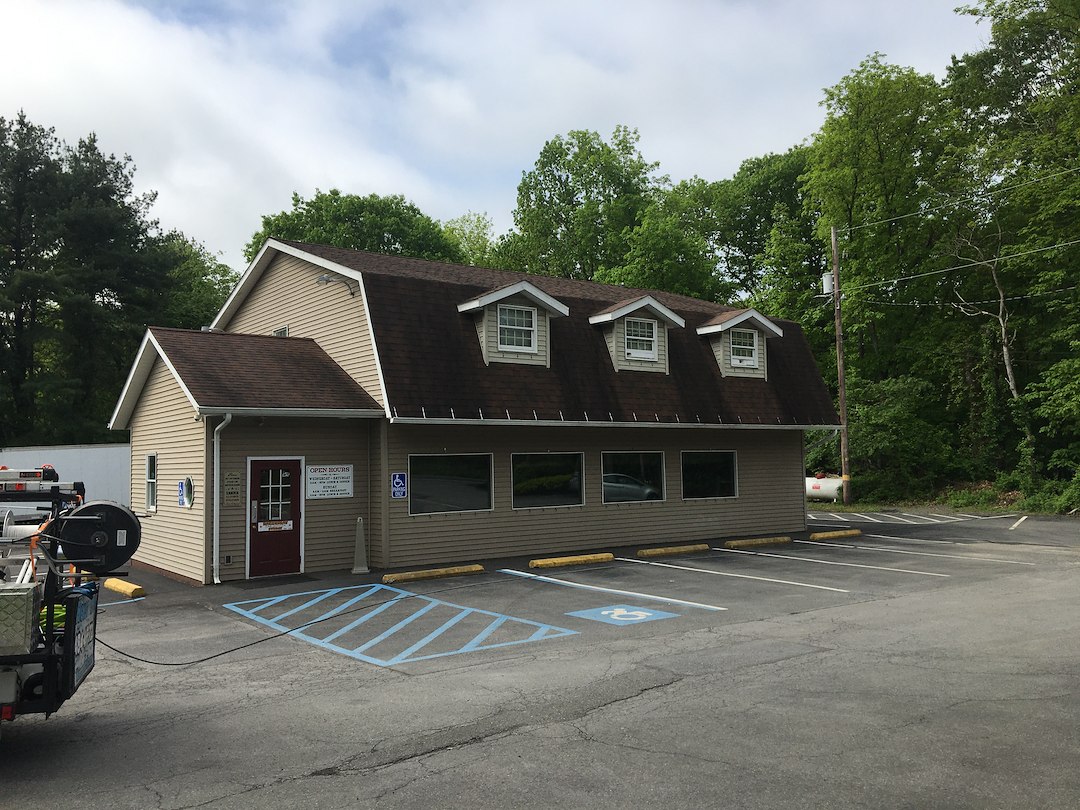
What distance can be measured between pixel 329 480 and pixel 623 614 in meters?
6.98

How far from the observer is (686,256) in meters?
42.0

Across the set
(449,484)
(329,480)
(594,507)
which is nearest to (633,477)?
(594,507)

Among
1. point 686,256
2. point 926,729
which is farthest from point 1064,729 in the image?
point 686,256

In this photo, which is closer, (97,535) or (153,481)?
(97,535)

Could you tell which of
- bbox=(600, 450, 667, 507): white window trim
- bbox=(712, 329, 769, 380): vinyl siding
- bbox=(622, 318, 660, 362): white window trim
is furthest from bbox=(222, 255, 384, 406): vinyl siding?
bbox=(712, 329, 769, 380): vinyl siding

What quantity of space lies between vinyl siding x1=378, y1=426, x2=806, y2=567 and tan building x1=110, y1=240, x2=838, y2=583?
5 cm

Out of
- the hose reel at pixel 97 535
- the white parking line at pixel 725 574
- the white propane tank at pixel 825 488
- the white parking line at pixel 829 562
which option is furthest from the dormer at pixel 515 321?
the white propane tank at pixel 825 488

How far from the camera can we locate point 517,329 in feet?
58.2

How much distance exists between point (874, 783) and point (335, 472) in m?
12.4

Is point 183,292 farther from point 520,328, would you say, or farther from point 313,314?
point 520,328

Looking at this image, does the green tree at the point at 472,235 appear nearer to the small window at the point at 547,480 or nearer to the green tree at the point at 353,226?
the green tree at the point at 353,226

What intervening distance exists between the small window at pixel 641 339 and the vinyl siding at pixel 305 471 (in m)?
6.60

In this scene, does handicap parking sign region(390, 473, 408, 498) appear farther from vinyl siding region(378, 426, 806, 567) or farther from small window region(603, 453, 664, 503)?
small window region(603, 453, 664, 503)

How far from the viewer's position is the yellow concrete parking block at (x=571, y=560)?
52.8ft
